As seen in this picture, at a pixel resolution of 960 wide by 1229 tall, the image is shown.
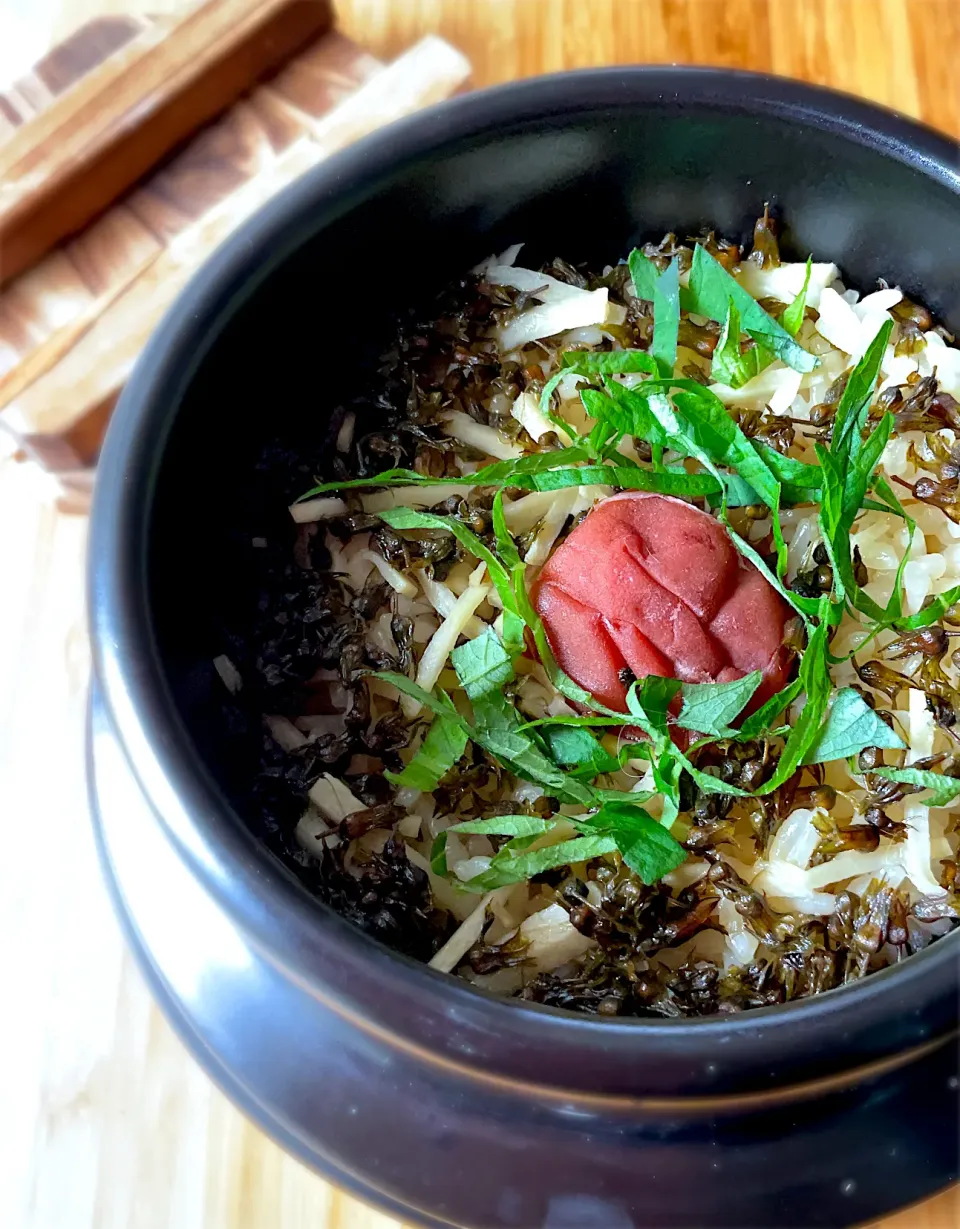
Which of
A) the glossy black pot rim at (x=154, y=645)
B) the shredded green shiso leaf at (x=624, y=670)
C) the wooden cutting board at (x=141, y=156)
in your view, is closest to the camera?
the glossy black pot rim at (x=154, y=645)

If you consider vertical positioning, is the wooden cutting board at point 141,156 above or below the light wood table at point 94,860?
above

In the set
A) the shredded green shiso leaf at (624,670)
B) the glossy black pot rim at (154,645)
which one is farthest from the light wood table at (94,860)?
the glossy black pot rim at (154,645)

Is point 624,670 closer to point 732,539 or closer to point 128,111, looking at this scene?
point 732,539

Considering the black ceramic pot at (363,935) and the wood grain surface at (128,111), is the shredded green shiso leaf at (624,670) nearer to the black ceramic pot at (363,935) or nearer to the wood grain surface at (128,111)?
the black ceramic pot at (363,935)

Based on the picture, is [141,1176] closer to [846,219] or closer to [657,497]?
[657,497]

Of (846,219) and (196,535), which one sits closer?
(196,535)

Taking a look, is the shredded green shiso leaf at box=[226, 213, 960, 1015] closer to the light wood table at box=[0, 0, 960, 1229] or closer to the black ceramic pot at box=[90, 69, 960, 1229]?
the black ceramic pot at box=[90, 69, 960, 1229]

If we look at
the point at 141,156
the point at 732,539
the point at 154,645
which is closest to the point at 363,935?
the point at 154,645

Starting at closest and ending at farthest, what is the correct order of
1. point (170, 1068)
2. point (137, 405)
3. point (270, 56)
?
point (137, 405), point (170, 1068), point (270, 56)

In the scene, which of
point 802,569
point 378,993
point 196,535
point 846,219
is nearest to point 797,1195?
point 378,993
